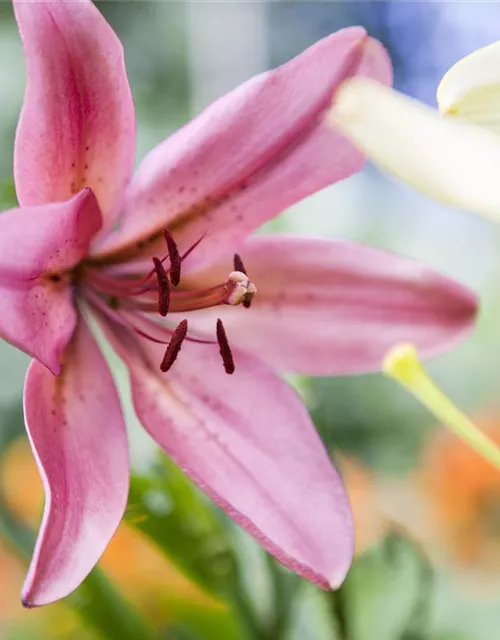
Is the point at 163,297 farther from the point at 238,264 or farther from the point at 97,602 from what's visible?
the point at 97,602

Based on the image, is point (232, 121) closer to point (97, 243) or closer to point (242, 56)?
point (97, 243)

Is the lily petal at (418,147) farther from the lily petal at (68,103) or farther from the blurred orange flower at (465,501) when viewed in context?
the blurred orange flower at (465,501)

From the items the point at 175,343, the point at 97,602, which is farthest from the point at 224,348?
the point at 97,602

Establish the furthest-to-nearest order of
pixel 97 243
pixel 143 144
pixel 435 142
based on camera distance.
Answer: pixel 143 144 < pixel 97 243 < pixel 435 142

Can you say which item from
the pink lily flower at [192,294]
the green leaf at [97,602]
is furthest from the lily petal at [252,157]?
the green leaf at [97,602]

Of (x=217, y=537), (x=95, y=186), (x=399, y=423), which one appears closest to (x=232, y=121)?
(x=95, y=186)

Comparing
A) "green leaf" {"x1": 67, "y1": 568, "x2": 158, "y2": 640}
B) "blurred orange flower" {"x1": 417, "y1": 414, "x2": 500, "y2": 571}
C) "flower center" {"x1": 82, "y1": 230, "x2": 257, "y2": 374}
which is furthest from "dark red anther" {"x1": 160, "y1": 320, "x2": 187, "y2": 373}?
"blurred orange flower" {"x1": 417, "y1": 414, "x2": 500, "y2": 571}

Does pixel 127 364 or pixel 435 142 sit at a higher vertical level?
A: pixel 435 142
